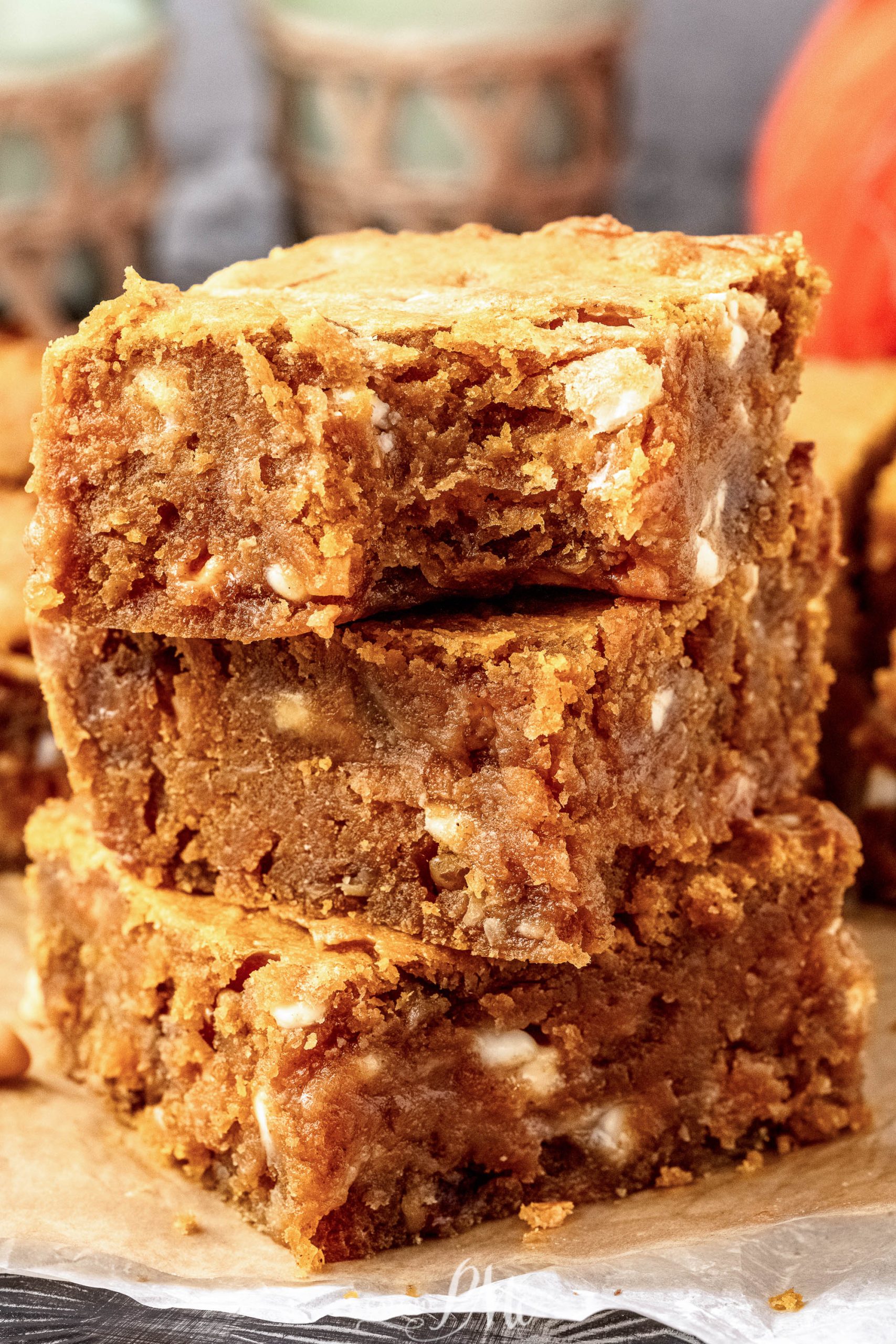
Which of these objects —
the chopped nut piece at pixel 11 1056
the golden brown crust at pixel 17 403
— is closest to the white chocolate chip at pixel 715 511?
the chopped nut piece at pixel 11 1056

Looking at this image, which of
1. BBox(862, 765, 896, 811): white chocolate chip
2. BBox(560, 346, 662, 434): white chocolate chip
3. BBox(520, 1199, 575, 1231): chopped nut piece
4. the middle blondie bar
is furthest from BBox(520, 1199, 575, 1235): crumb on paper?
BBox(862, 765, 896, 811): white chocolate chip

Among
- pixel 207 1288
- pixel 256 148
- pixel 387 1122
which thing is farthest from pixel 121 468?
pixel 256 148

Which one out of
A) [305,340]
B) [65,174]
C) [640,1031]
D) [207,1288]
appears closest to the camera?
[305,340]

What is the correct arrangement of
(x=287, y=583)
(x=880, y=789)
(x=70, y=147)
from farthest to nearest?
1. (x=70, y=147)
2. (x=880, y=789)
3. (x=287, y=583)

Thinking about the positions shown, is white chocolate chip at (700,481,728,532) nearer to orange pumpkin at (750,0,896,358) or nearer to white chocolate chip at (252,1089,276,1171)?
white chocolate chip at (252,1089,276,1171)

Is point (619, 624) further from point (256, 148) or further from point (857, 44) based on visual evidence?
point (256, 148)

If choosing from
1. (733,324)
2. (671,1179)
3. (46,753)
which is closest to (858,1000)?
(671,1179)

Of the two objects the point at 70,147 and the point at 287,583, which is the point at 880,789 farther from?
the point at 70,147
